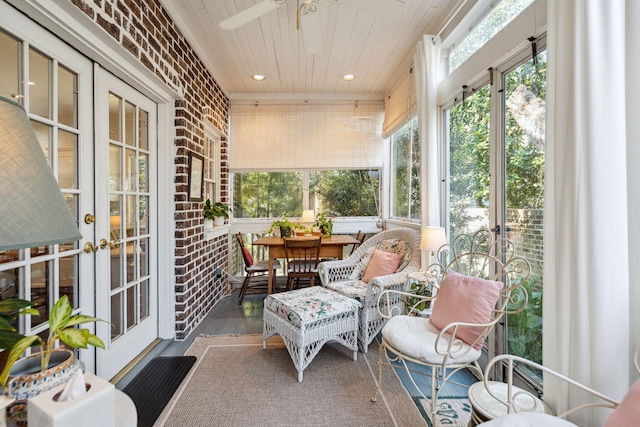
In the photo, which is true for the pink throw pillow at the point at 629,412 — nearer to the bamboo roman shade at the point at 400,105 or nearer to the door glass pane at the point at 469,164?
the door glass pane at the point at 469,164

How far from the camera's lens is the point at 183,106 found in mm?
2719

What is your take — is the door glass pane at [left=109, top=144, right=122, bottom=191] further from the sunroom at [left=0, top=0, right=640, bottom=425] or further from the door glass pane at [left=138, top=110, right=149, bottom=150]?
the door glass pane at [left=138, top=110, right=149, bottom=150]

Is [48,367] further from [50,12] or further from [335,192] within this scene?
[335,192]

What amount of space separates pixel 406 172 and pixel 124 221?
2.87 m

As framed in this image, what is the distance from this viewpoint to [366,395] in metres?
1.93

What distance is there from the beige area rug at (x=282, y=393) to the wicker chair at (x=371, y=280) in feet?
0.77

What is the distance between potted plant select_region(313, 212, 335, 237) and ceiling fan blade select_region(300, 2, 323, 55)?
229 centimetres

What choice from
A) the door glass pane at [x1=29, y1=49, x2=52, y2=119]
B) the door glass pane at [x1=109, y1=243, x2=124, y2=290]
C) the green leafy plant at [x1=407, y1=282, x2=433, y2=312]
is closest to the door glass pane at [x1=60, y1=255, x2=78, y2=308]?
the door glass pane at [x1=109, y1=243, x2=124, y2=290]

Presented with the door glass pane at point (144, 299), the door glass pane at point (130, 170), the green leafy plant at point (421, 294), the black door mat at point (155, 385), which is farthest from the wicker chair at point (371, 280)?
the door glass pane at point (130, 170)

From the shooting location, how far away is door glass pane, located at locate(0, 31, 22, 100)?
1.30 metres

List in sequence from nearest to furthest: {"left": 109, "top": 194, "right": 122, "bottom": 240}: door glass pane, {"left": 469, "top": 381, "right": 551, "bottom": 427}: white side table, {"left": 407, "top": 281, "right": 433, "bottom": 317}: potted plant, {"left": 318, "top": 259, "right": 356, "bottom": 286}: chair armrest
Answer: {"left": 469, "top": 381, "right": 551, "bottom": 427}: white side table
{"left": 109, "top": 194, "right": 122, "bottom": 240}: door glass pane
{"left": 407, "top": 281, "right": 433, "bottom": 317}: potted plant
{"left": 318, "top": 259, "right": 356, "bottom": 286}: chair armrest

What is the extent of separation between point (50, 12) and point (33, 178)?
1352mm

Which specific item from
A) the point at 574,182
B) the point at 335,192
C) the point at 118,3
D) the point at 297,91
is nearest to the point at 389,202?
the point at 335,192

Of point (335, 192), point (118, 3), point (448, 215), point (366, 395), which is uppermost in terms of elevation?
point (118, 3)
